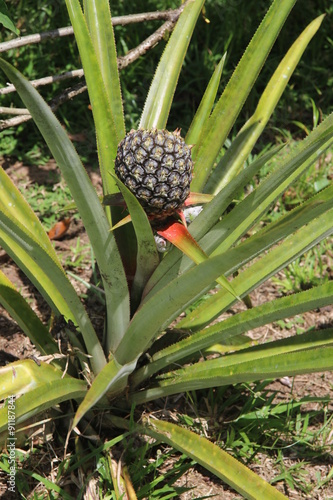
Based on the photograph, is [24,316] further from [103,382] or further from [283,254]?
[283,254]

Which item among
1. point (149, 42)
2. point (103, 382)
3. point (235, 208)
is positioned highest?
point (149, 42)

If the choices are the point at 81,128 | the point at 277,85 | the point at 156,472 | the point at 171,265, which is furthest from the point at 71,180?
the point at 81,128

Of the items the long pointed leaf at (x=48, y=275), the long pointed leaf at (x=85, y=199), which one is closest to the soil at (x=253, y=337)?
the long pointed leaf at (x=48, y=275)

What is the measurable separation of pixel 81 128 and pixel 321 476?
6.13 ft

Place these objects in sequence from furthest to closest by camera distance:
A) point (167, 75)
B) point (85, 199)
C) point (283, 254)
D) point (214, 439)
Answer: point (214, 439)
point (167, 75)
point (283, 254)
point (85, 199)

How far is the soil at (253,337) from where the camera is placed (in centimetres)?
168

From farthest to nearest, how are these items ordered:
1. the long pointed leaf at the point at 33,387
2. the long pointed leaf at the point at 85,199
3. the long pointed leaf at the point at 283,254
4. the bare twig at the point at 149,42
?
the bare twig at the point at 149,42 < the long pointed leaf at the point at 283,254 < the long pointed leaf at the point at 33,387 < the long pointed leaf at the point at 85,199

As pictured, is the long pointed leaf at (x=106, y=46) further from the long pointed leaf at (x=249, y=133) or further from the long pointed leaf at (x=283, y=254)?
the long pointed leaf at (x=283, y=254)

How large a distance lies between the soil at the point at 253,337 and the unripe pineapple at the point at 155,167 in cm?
53

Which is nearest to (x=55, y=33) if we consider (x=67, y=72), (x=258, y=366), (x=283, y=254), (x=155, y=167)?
(x=67, y=72)

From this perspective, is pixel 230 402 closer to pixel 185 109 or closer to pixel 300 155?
pixel 300 155

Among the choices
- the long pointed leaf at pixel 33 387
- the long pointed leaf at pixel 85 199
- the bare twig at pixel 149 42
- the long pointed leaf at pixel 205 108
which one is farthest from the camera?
the bare twig at pixel 149 42

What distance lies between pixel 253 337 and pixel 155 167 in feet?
3.38

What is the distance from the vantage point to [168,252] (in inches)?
55.3
